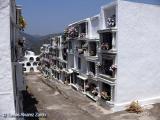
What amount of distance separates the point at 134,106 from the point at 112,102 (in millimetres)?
2179

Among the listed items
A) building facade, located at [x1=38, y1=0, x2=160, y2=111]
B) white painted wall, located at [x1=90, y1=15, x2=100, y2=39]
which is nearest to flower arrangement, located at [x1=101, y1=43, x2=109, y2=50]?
building facade, located at [x1=38, y1=0, x2=160, y2=111]

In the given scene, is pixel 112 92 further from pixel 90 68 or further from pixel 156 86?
pixel 90 68

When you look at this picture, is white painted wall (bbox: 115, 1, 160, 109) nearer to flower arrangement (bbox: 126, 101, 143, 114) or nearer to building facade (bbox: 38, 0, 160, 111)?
building facade (bbox: 38, 0, 160, 111)

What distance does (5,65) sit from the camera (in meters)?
12.8

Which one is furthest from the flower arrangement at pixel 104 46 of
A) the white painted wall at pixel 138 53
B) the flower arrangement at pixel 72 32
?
the flower arrangement at pixel 72 32

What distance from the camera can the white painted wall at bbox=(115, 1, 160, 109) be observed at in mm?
23125

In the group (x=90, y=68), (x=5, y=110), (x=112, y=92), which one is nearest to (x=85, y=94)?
(x=90, y=68)

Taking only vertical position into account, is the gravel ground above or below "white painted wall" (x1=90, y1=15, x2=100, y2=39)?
below

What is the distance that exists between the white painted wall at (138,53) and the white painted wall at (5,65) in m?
12.7

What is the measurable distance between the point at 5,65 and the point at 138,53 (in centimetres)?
1517

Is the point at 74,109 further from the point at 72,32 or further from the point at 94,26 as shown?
the point at 72,32

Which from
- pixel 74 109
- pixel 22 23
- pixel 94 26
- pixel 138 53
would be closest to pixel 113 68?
pixel 138 53

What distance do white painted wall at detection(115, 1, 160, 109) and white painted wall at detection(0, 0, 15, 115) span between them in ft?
41.7

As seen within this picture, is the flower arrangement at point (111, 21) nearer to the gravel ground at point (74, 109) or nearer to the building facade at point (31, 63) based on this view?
the gravel ground at point (74, 109)
